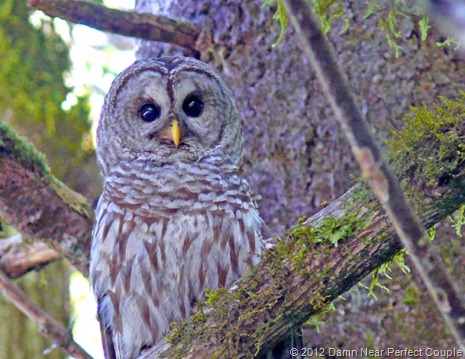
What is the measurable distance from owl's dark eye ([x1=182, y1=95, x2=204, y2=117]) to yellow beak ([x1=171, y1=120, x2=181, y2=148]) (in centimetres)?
17

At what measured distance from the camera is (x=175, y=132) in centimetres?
336

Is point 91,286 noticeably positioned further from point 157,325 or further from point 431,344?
point 431,344

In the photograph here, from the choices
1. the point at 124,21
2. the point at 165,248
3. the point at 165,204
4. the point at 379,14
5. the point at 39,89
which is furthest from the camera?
the point at 39,89

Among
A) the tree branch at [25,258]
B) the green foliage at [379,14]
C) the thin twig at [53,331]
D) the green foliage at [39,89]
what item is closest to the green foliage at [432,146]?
the green foliage at [379,14]

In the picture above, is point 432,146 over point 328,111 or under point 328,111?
under

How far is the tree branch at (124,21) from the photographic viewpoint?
125 inches

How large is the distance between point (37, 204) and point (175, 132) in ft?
2.51

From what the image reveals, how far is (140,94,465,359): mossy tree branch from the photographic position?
2215 mm

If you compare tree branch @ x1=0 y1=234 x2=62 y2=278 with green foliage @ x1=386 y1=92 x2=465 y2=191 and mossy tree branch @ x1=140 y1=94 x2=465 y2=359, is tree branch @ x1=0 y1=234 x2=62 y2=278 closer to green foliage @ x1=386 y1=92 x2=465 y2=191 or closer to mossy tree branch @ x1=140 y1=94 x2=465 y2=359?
mossy tree branch @ x1=140 y1=94 x2=465 y2=359

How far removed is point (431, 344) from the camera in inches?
124

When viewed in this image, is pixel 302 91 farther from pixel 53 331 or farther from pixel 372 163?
pixel 372 163

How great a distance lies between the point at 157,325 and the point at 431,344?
1.22 m

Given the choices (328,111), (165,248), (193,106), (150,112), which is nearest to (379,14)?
(328,111)

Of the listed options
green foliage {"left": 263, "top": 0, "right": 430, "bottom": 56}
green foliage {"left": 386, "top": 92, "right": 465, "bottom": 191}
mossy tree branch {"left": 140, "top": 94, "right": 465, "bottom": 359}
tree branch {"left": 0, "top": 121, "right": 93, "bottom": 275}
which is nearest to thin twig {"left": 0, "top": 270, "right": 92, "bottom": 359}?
tree branch {"left": 0, "top": 121, "right": 93, "bottom": 275}
